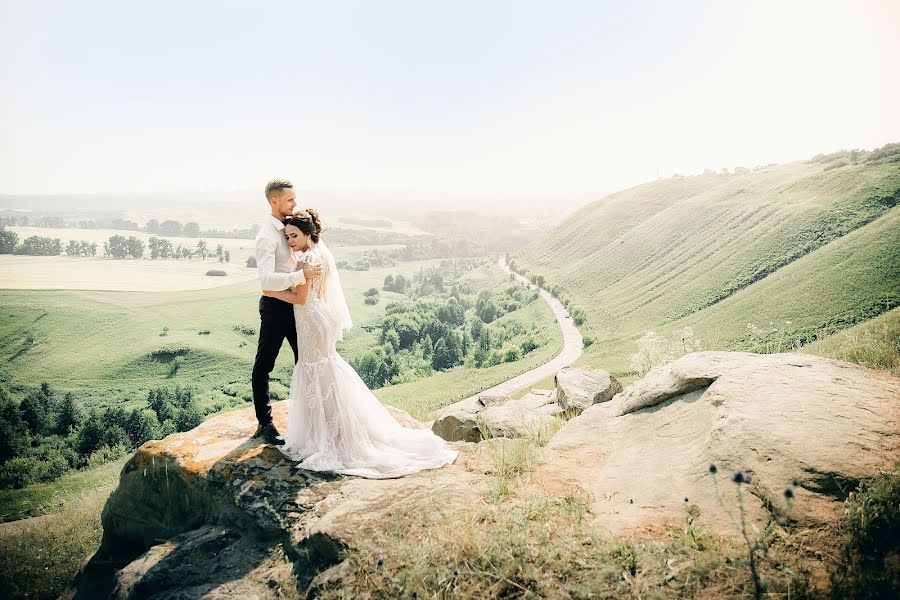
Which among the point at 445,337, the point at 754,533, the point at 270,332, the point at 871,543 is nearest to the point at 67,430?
the point at 445,337

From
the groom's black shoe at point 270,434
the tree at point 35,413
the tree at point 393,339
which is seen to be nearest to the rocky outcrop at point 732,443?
the groom's black shoe at point 270,434

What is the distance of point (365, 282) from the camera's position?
192 metres

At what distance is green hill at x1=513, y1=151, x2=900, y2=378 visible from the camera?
167ft

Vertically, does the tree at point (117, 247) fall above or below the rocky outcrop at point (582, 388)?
above

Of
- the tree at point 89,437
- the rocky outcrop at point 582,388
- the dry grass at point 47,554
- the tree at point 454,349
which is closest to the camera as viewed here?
the dry grass at point 47,554

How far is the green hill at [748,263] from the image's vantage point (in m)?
50.9

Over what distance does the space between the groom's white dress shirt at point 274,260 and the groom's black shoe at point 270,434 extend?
7.31ft

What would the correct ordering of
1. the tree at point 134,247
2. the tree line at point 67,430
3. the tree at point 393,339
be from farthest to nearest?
the tree at point 134,247
the tree at point 393,339
the tree line at point 67,430

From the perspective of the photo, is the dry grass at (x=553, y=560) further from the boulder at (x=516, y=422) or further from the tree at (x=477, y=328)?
the tree at (x=477, y=328)

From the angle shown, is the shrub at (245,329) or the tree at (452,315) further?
the tree at (452,315)

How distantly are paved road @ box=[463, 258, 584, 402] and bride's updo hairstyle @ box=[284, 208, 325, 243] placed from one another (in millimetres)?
41575

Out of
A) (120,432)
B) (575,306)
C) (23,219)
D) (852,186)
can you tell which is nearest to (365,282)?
(575,306)

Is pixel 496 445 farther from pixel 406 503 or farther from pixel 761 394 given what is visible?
pixel 761 394

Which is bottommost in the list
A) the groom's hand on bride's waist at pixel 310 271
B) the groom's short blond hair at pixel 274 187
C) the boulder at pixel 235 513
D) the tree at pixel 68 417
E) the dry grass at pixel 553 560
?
the tree at pixel 68 417
